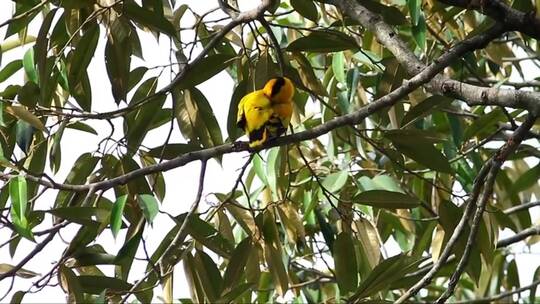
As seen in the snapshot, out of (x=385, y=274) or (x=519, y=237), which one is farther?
(x=519, y=237)

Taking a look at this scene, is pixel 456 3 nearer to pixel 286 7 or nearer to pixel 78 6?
pixel 78 6

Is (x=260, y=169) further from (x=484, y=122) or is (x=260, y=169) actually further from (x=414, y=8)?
(x=414, y=8)

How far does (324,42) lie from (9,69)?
0.82 meters

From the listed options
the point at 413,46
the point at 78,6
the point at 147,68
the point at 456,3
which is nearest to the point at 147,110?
the point at 147,68

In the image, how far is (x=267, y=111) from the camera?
1925 mm

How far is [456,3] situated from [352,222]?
2.55 feet

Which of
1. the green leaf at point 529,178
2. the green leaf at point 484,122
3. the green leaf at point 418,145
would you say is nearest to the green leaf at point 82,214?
the green leaf at point 418,145

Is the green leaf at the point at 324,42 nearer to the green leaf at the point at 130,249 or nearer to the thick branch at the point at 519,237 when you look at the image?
the green leaf at the point at 130,249

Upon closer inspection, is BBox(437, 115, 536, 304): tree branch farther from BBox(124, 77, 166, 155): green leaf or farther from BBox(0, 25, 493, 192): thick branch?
BBox(124, 77, 166, 155): green leaf

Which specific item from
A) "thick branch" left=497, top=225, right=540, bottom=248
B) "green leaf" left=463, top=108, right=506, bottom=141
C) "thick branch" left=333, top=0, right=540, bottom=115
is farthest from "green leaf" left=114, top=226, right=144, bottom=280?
"thick branch" left=497, top=225, right=540, bottom=248

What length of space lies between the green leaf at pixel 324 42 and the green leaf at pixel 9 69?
0.72 meters

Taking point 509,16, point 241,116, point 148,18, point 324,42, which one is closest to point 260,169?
point 241,116

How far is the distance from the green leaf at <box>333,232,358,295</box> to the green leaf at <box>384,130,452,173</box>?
235 mm

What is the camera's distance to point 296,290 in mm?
2752
